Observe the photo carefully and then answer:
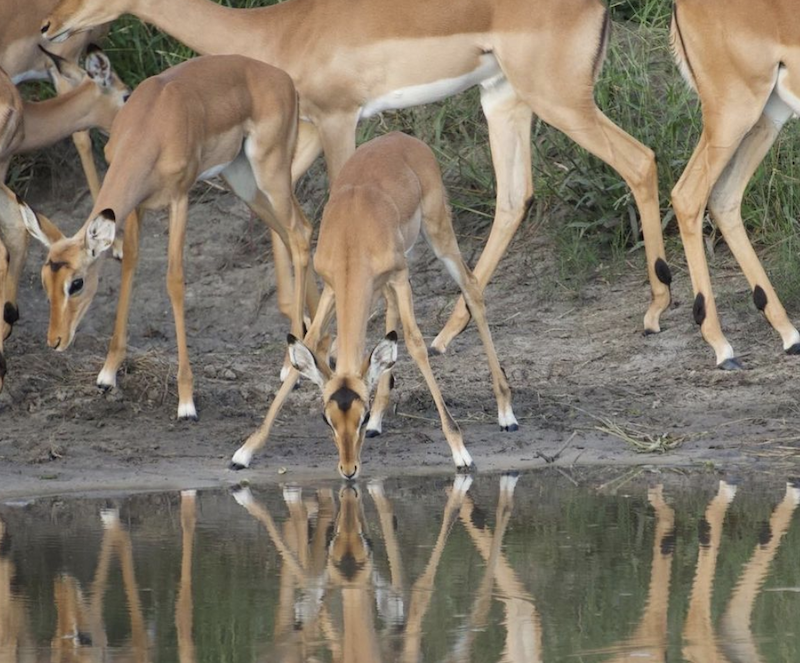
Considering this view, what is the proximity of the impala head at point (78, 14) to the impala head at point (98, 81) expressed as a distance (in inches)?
4.9

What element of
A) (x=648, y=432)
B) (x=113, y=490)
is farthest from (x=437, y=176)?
(x=113, y=490)

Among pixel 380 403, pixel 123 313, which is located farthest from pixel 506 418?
pixel 123 313

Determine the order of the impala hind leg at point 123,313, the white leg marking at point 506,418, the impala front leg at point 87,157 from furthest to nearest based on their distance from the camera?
the impala front leg at point 87,157 → the impala hind leg at point 123,313 → the white leg marking at point 506,418

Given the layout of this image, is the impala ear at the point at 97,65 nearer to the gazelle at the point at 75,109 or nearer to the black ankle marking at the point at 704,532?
the gazelle at the point at 75,109

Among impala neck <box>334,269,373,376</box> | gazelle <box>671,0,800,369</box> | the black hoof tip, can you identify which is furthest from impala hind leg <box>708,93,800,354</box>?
impala neck <box>334,269,373,376</box>

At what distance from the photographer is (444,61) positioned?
8469 mm

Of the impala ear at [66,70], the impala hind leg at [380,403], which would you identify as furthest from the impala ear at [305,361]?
the impala ear at [66,70]

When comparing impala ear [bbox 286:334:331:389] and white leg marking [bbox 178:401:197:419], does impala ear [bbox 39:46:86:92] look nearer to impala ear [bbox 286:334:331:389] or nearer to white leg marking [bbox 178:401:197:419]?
white leg marking [bbox 178:401:197:419]

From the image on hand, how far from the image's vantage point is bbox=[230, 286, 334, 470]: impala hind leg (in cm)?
659

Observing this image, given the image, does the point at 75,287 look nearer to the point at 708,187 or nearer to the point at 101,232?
the point at 101,232

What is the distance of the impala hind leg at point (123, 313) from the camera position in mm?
7422

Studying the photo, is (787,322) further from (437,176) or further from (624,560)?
(624,560)

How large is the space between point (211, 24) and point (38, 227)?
205 cm

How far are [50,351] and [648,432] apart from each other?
2.76 metres
